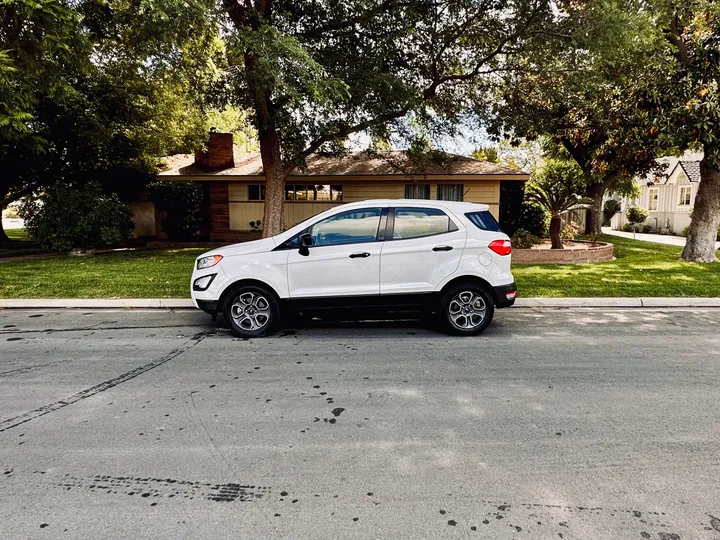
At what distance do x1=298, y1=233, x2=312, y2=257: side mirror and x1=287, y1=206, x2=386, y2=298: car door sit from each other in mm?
29

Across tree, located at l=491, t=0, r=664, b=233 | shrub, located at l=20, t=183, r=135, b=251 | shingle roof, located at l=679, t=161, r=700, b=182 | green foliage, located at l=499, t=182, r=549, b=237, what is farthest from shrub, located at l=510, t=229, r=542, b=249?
shingle roof, located at l=679, t=161, r=700, b=182

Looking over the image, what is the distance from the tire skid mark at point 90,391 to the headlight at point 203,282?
81 centimetres

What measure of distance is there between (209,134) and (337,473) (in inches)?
770

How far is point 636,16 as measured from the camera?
8.93 m

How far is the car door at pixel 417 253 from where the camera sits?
6.48m

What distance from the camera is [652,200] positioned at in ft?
108

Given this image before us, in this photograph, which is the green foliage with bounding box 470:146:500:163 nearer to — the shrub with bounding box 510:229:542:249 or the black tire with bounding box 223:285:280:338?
Answer: the shrub with bounding box 510:229:542:249

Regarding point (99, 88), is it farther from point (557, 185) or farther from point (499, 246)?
point (557, 185)

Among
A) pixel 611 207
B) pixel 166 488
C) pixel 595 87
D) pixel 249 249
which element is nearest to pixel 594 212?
pixel 611 207

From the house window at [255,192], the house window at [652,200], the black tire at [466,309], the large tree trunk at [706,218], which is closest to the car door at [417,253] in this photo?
the black tire at [466,309]

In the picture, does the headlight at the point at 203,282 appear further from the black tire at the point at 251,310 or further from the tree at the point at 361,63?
the tree at the point at 361,63

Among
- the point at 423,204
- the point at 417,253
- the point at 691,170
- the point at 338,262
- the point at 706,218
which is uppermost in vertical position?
the point at 691,170

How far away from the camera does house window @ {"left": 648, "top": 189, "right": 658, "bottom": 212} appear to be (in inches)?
1275

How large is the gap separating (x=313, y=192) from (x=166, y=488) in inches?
668
